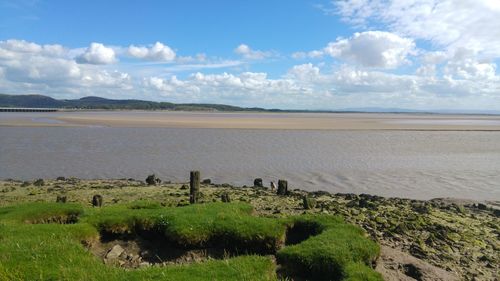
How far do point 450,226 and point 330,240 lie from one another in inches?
282

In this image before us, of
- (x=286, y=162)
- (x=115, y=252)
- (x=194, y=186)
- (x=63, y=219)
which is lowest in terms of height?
(x=286, y=162)

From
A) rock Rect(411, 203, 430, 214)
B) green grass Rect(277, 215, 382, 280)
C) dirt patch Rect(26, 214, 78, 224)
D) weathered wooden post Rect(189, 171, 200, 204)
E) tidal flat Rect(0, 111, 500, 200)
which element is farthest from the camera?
tidal flat Rect(0, 111, 500, 200)

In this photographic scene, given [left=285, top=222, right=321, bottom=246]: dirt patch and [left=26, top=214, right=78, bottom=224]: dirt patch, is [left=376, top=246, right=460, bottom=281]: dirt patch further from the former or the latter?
[left=26, top=214, right=78, bottom=224]: dirt patch

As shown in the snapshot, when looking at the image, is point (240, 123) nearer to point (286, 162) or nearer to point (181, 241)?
point (286, 162)

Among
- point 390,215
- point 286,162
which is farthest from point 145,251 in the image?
point 286,162

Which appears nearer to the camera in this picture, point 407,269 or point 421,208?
point 407,269

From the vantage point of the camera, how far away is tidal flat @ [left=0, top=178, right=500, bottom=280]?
1120 cm

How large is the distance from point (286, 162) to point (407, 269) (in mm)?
23032

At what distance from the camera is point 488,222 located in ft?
53.0

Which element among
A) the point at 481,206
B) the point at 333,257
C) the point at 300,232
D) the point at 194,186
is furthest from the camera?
the point at 481,206

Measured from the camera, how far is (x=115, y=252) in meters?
11.1

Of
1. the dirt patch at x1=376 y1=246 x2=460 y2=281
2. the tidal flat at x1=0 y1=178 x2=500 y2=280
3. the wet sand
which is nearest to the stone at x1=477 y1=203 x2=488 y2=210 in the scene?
the tidal flat at x1=0 y1=178 x2=500 y2=280

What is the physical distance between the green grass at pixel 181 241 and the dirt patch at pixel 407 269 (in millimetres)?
566

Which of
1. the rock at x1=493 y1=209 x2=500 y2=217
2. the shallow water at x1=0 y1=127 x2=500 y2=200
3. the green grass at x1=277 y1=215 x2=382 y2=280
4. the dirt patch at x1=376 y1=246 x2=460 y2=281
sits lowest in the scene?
the shallow water at x1=0 y1=127 x2=500 y2=200
